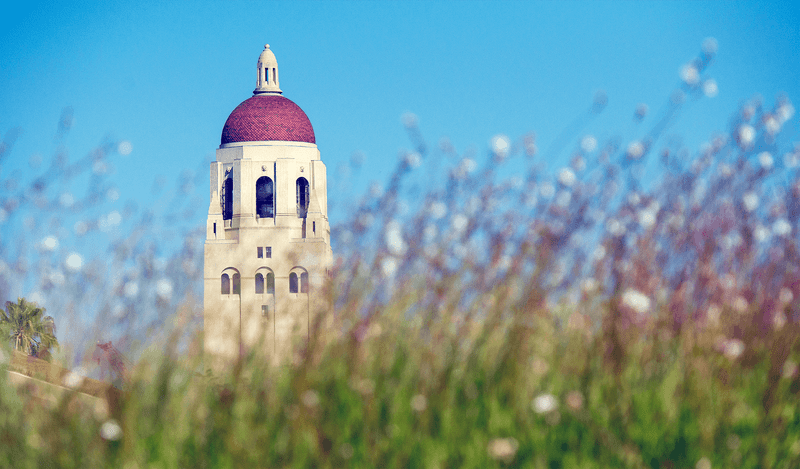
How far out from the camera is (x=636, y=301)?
356 centimetres

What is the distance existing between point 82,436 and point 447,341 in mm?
1426

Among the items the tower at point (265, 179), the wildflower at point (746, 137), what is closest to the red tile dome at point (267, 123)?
the tower at point (265, 179)

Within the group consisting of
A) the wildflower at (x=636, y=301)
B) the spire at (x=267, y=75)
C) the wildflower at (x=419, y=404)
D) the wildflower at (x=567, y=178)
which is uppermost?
the spire at (x=267, y=75)

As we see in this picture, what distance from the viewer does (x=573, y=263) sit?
399 centimetres

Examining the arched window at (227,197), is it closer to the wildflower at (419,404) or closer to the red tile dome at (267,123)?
the red tile dome at (267,123)

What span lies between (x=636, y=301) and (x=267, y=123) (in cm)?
5296

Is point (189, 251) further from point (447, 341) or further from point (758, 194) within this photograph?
point (758, 194)

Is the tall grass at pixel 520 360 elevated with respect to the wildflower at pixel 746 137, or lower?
lower

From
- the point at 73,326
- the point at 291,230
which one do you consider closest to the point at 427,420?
the point at 73,326

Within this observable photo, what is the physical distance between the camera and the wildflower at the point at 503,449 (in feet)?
10.1

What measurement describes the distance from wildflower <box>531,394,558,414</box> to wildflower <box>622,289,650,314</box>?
53 centimetres

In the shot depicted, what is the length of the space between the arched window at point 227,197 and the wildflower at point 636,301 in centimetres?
5266

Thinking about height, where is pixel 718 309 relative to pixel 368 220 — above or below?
below

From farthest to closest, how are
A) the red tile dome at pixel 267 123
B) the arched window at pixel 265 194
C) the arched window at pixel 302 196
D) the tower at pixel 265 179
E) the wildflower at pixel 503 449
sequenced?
the red tile dome at pixel 267 123 < the arched window at pixel 265 194 < the arched window at pixel 302 196 < the tower at pixel 265 179 < the wildflower at pixel 503 449
